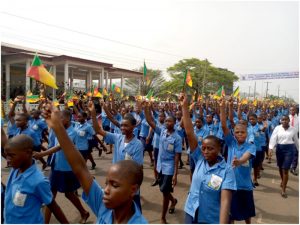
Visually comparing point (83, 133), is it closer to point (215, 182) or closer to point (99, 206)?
point (215, 182)

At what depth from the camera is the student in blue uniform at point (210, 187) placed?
8.97 feet

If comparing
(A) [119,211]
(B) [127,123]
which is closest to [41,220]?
(A) [119,211]

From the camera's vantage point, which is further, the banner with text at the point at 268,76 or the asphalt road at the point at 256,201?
the banner with text at the point at 268,76

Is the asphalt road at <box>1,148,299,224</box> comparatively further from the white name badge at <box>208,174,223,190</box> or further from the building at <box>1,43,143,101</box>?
the building at <box>1,43,143,101</box>

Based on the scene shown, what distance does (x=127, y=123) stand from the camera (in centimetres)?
392

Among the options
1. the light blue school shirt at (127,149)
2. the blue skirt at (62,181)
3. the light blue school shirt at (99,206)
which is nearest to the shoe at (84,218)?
the blue skirt at (62,181)

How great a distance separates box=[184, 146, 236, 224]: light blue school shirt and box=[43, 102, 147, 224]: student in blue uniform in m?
1.04

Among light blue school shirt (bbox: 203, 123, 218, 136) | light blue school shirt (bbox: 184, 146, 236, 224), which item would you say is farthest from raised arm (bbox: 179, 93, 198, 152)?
light blue school shirt (bbox: 203, 123, 218, 136)

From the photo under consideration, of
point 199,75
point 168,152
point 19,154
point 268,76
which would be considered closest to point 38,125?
point 168,152

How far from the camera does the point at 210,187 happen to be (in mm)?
2793

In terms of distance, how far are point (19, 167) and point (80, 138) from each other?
150 inches

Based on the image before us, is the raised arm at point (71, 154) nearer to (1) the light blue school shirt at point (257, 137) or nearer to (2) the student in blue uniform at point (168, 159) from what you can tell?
(2) the student in blue uniform at point (168, 159)

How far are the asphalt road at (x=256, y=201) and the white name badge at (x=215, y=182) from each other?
7.27 feet

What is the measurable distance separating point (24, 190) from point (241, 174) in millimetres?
2886
